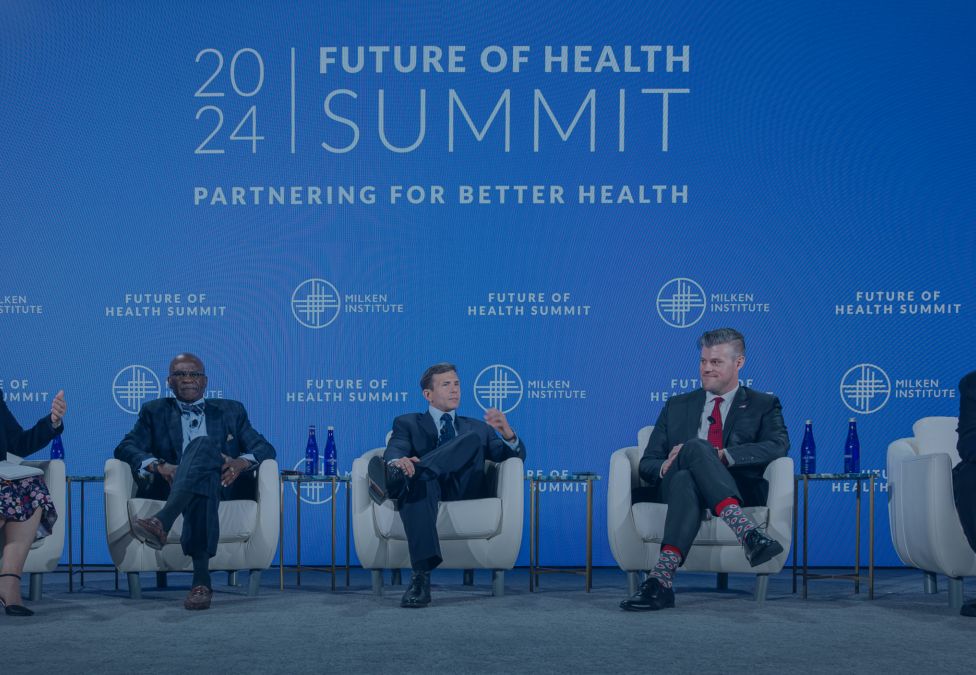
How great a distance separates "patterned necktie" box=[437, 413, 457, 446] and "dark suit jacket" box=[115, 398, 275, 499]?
764mm

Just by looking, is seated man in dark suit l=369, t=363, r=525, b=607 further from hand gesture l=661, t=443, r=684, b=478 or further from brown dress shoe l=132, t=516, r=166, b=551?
brown dress shoe l=132, t=516, r=166, b=551

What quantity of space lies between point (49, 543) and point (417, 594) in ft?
5.12

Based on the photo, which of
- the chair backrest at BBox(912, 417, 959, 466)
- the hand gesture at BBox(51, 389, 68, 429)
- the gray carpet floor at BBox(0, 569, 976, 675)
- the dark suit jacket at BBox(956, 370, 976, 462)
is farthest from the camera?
the chair backrest at BBox(912, 417, 959, 466)

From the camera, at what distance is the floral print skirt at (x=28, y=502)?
164 inches

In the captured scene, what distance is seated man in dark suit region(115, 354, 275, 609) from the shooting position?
4199mm

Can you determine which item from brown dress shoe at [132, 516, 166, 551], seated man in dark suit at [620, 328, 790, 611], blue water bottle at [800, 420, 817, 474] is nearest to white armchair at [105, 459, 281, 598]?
brown dress shoe at [132, 516, 166, 551]

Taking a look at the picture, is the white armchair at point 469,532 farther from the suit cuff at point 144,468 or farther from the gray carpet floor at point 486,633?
the suit cuff at point 144,468

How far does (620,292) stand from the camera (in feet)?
18.9

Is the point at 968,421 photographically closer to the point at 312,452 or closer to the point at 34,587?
the point at 312,452

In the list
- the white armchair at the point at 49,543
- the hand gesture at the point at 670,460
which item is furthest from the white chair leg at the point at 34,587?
the hand gesture at the point at 670,460

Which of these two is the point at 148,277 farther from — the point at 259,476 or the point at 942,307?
the point at 942,307

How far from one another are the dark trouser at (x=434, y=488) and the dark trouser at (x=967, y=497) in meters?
1.89

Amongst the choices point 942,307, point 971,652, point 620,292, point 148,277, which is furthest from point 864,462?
point 148,277

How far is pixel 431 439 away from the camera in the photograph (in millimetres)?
4785
